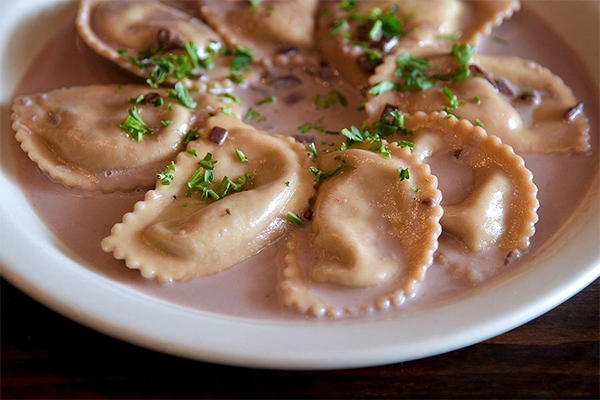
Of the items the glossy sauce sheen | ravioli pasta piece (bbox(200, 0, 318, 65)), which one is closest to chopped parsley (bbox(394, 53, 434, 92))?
the glossy sauce sheen

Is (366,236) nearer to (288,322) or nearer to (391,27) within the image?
(288,322)

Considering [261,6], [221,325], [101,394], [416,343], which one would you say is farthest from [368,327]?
[261,6]

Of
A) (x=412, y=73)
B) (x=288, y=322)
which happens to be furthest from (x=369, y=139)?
(x=288, y=322)

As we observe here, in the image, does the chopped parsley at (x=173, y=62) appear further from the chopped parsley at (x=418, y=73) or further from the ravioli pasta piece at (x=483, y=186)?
the ravioli pasta piece at (x=483, y=186)

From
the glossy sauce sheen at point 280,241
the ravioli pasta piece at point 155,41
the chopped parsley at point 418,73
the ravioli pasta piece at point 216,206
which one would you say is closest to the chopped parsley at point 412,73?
the chopped parsley at point 418,73

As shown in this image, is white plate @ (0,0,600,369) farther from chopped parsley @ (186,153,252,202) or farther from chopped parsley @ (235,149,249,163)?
chopped parsley @ (235,149,249,163)

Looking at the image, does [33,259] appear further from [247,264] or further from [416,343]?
[416,343]
